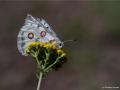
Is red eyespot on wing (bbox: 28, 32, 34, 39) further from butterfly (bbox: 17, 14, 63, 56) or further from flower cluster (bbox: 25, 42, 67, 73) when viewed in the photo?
flower cluster (bbox: 25, 42, 67, 73)

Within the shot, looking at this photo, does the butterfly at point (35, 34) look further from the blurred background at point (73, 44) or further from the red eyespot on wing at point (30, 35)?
the blurred background at point (73, 44)

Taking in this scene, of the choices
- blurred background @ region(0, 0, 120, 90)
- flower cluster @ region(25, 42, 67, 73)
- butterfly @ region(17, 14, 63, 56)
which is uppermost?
butterfly @ region(17, 14, 63, 56)

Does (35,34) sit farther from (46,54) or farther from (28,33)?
(46,54)

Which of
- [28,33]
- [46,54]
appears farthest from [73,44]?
[46,54]

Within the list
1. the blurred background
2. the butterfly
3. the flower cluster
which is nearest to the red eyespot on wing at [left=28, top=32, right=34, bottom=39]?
the butterfly

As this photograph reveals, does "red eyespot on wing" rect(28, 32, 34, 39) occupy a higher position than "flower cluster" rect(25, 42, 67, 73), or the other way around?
"red eyespot on wing" rect(28, 32, 34, 39)
